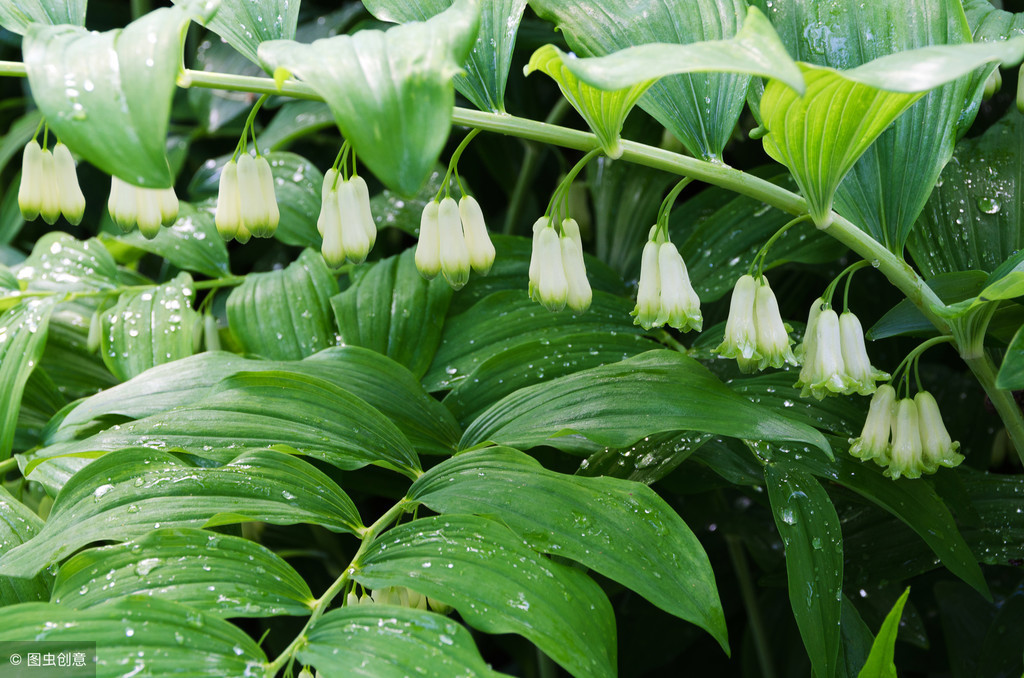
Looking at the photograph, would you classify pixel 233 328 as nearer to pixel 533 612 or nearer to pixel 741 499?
pixel 533 612

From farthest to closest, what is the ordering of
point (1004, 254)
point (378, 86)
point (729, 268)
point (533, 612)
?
point (729, 268) < point (1004, 254) < point (533, 612) < point (378, 86)

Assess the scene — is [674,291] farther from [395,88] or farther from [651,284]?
[395,88]

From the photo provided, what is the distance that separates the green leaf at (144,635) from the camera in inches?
22.8

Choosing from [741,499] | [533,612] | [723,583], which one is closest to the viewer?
[533,612]

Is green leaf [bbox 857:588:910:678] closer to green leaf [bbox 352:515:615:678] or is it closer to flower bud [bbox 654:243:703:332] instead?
green leaf [bbox 352:515:615:678]

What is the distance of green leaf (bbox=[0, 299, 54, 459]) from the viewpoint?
103cm

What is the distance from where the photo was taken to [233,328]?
1.21 meters

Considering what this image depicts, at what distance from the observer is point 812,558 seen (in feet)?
2.64

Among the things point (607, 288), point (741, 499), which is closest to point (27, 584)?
point (607, 288)

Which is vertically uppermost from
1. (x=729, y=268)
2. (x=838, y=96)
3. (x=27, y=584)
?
(x=838, y=96)

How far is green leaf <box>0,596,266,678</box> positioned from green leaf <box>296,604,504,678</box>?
5cm

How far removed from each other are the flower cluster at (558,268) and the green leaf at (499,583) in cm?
25

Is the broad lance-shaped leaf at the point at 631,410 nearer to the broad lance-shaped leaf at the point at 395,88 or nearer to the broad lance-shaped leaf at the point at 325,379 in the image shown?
the broad lance-shaped leaf at the point at 325,379

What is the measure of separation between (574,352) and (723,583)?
2.62 feet
